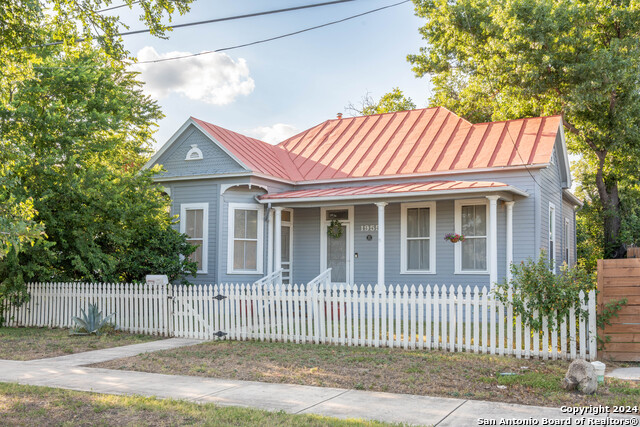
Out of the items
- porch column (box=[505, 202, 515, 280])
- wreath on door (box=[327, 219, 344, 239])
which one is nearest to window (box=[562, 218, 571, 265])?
porch column (box=[505, 202, 515, 280])

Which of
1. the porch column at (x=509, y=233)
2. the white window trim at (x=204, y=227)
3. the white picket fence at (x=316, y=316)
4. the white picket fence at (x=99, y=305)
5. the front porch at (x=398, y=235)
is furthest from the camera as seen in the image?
the white window trim at (x=204, y=227)

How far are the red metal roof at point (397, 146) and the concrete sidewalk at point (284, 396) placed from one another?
8672 mm

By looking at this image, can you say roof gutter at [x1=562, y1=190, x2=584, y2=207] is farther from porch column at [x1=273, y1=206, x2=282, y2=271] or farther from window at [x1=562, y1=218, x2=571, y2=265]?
porch column at [x1=273, y1=206, x2=282, y2=271]

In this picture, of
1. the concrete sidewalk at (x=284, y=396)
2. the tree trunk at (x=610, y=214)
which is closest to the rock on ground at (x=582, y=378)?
the concrete sidewalk at (x=284, y=396)

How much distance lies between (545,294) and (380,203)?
20.2ft

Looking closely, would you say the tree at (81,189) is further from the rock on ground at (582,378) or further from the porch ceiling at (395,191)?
the rock on ground at (582,378)

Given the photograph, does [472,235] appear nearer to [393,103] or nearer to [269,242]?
[269,242]

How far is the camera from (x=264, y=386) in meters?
7.57

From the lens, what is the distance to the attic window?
16.8 metres

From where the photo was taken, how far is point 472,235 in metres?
15.4

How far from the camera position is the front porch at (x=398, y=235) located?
1470 centimetres

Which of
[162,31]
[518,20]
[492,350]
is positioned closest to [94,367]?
[162,31]

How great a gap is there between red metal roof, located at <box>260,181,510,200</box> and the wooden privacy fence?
453 cm

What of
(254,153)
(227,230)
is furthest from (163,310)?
(254,153)
